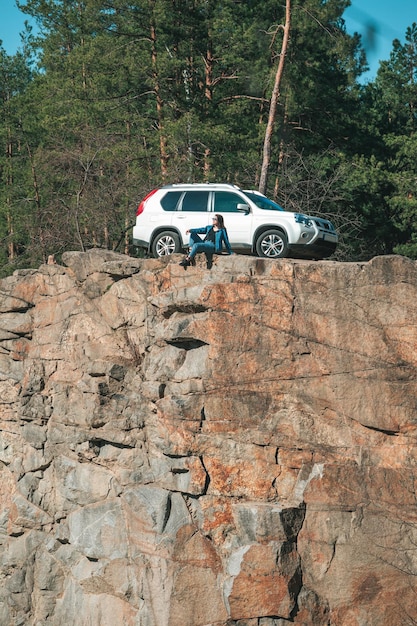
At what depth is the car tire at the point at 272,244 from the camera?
19.0 meters

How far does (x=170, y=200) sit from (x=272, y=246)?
272cm

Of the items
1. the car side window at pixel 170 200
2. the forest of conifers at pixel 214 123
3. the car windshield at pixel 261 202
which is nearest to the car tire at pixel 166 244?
the car side window at pixel 170 200

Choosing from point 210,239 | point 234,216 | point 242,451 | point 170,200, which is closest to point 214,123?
point 170,200

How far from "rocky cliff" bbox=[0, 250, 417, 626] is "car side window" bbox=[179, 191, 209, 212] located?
53.7 inches

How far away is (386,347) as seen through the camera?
16.6 meters

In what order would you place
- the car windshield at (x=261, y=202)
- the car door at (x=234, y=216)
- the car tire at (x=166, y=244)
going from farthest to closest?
the car tire at (x=166, y=244)
the car windshield at (x=261, y=202)
the car door at (x=234, y=216)

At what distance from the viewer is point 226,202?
64.2 feet

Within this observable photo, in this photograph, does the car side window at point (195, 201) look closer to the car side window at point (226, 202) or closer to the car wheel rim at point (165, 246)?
the car side window at point (226, 202)

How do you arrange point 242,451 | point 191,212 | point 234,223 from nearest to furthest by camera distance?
point 242,451, point 234,223, point 191,212

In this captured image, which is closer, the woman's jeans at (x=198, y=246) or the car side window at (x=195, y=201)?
the woman's jeans at (x=198, y=246)

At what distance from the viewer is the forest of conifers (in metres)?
28.5

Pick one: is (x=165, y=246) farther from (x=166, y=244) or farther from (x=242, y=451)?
(x=242, y=451)

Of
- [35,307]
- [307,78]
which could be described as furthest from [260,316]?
[307,78]

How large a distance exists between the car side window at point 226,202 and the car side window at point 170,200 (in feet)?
3.20
